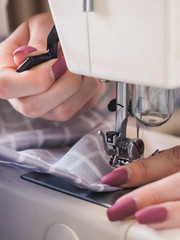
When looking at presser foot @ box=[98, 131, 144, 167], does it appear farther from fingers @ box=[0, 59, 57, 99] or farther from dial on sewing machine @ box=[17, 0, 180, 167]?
fingers @ box=[0, 59, 57, 99]

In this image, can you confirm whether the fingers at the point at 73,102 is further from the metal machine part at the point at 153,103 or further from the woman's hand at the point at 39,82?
the metal machine part at the point at 153,103

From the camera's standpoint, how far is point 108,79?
489mm

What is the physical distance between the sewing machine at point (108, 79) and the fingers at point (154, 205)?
1 centimetres

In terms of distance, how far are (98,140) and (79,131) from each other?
0.08m

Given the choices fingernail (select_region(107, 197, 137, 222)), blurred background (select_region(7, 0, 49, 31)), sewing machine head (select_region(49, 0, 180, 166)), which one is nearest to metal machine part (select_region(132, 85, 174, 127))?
sewing machine head (select_region(49, 0, 180, 166))

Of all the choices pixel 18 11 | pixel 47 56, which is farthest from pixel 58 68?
pixel 18 11

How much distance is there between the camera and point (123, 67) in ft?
1.53

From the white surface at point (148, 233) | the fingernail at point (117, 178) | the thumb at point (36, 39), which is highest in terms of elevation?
the thumb at point (36, 39)

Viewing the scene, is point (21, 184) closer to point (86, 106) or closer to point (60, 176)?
point (60, 176)

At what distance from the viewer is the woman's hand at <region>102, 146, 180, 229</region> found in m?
0.46

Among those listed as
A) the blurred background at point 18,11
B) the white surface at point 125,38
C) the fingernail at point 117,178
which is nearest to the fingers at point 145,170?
the fingernail at point 117,178

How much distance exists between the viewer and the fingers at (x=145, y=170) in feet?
1.79

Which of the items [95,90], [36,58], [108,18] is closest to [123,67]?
[108,18]

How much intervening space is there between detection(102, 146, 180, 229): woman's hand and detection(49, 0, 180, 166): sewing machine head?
0.03 m
